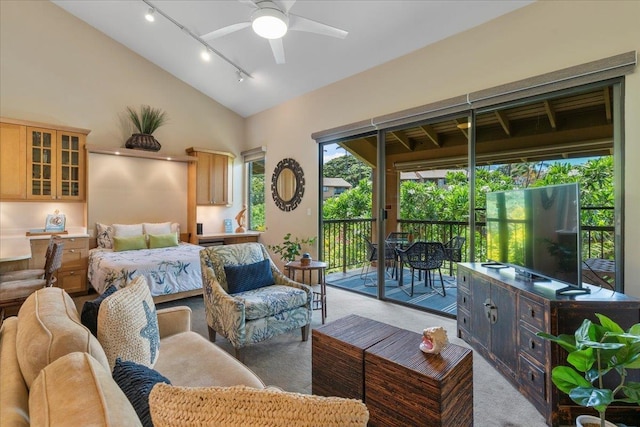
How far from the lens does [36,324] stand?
108 centimetres

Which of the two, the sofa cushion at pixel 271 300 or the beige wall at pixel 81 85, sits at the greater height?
the beige wall at pixel 81 85

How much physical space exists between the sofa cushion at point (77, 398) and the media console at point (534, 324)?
2.20 meters

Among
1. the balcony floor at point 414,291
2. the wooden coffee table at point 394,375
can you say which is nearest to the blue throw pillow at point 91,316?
the wooden coffee table at point 394,375

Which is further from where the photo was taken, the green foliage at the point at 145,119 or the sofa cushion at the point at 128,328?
the green foliage at the point at 145,119

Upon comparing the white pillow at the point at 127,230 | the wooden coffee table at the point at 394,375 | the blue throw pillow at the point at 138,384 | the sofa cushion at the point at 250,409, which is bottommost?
the wooden coffee table at the point at 394,375

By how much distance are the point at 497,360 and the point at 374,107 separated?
3.23 metres

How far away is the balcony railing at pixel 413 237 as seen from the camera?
104 inches

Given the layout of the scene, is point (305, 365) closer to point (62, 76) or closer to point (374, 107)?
point (374, 107)

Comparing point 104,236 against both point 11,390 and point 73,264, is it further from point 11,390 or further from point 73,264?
point 11,390

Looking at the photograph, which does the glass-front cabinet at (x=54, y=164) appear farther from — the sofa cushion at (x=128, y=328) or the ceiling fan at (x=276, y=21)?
the sofa cushion at (x=128, y=328)

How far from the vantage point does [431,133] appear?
3.87 meters

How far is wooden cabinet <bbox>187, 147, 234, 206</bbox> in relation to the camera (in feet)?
19.1

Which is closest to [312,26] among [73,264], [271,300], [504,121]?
[504,121]

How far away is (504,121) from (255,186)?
4.73 meters
